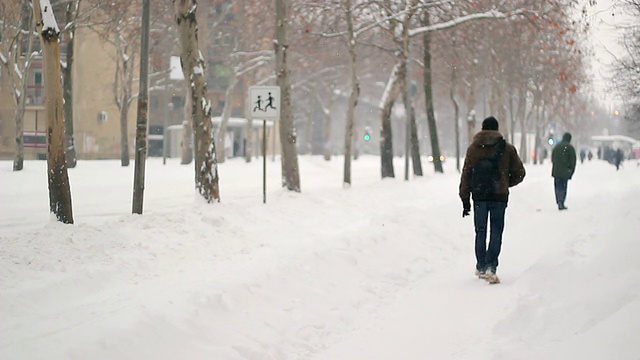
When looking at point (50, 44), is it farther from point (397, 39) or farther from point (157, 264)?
point (397, 39)

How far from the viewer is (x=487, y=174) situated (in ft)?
29.1

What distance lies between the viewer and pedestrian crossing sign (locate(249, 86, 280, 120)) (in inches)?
636

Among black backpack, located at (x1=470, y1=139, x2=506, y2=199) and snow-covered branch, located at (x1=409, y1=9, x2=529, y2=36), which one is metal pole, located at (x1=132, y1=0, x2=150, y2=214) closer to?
black backpack, located at (x1=470, y1=139, x2=506, y2=199)

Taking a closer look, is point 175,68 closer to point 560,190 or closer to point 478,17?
point 478,17

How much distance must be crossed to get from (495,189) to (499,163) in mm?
306

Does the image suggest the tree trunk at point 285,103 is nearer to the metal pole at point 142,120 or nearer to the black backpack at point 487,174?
the metal pole at point 142,120

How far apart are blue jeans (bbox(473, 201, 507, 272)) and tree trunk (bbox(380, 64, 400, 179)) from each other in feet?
60.3

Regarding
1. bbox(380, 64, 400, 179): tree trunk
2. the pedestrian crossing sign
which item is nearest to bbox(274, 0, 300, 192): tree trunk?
the pedestrian crossing sign

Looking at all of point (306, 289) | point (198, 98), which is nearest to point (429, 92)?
point (198, 98)

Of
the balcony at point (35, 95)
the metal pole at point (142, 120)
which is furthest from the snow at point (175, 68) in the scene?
the metal pole at point (142, 120)

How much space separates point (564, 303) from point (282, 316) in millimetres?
2675

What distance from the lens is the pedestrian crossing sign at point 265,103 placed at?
16156mm

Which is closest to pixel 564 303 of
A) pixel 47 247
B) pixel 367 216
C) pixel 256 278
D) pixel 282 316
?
pixel 282 316

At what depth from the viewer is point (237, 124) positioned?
62.9 m
